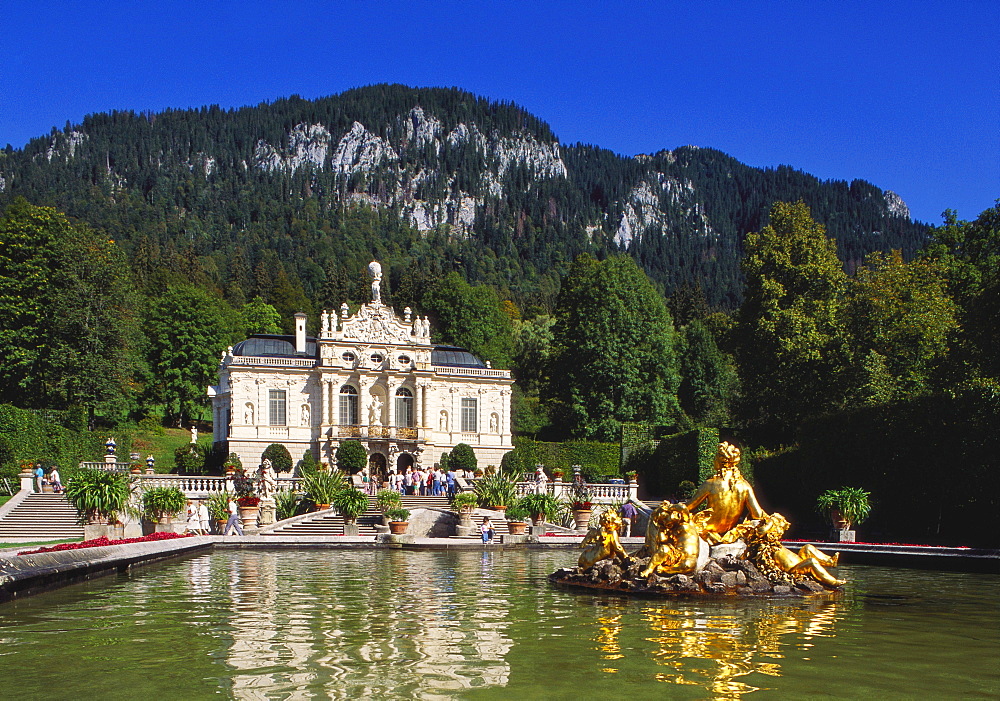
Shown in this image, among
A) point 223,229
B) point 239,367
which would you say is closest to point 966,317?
point 239,367

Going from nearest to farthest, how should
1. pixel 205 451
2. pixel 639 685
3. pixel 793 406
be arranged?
pixel 639 685
pixel 793 406
pixel 205 451

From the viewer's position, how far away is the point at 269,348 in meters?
50.5

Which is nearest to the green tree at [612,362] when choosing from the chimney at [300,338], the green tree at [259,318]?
the chimney at [300,338]

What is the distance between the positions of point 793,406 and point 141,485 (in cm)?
2635

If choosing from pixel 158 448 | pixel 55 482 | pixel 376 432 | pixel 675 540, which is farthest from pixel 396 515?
pixel 158 448

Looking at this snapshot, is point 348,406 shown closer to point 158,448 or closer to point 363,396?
point 363,396

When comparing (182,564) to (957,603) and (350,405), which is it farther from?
(350,405)

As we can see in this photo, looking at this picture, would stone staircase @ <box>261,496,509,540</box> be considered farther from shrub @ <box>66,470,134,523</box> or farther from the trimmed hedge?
the trimmed hedge

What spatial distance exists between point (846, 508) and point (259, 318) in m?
62.5

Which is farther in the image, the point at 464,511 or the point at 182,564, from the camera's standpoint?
the point at 464,511

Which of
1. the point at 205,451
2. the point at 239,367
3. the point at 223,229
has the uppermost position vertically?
the point at 223,229

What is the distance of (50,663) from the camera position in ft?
28.9

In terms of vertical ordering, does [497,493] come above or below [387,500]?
above

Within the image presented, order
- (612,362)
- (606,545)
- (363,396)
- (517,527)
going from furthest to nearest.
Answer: (612,362) < (363,396) < (517,527) < (606,545)
